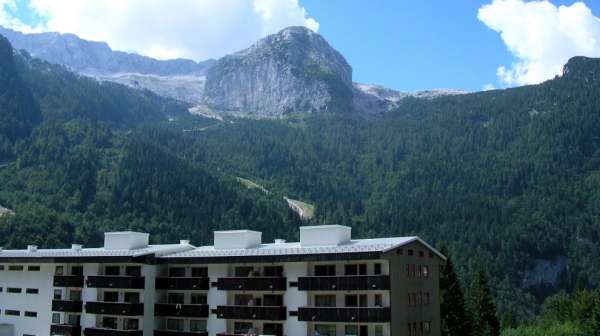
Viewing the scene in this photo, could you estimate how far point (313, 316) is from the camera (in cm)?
6662

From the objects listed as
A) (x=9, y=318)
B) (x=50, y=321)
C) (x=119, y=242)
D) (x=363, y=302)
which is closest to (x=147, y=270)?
(x=119, y=242)

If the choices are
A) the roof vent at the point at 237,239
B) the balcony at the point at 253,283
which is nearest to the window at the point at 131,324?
the balcony at the point at 253,283

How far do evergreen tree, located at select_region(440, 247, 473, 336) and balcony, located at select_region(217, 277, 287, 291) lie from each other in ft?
112

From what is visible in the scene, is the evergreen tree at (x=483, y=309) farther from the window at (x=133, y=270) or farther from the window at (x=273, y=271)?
the window at (x=133, y=270)

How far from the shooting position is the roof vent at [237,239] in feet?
253

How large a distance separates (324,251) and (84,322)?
3356 cm

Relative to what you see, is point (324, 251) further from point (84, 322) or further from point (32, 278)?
point (32, 278)

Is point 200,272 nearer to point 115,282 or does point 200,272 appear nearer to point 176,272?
point 176,272

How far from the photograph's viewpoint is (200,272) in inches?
3036

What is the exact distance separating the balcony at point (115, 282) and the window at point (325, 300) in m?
22.0

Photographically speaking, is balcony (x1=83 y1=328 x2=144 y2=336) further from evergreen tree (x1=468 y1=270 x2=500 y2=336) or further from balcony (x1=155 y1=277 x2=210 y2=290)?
evergreen tree (x1=468 y1=270 x2=500 y2=336)

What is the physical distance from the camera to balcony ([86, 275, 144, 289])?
252 feet

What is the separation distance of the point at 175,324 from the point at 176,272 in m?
6.16

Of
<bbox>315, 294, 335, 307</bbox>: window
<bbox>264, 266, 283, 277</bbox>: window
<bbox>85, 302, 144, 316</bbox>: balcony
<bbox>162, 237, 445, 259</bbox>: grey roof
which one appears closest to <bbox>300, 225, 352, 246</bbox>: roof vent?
<bbox>162, 237, 445, 259</bbox>: grey roof
